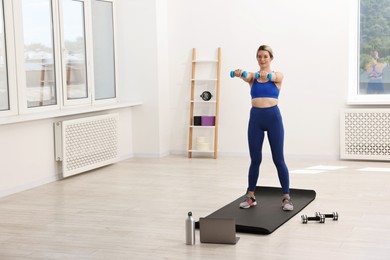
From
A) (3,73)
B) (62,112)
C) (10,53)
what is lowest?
(62,112)

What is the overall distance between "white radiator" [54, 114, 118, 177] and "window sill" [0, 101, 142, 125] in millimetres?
106

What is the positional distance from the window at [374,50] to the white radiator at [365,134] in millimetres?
308

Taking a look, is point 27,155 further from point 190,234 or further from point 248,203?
point 190,234

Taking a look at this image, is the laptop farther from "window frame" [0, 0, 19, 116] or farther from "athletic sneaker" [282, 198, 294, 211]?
"window frame" [0, 0, 19, 116]

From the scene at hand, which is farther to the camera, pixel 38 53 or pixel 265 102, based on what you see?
pixel 38 53

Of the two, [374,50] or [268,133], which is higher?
[374,50]

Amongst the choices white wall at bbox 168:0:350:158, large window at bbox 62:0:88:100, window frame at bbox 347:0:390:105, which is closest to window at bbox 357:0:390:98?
window frame at bbox 347:0:390:105

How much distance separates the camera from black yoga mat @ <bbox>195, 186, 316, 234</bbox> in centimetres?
467

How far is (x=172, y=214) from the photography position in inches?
207

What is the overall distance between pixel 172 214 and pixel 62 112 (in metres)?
2.16

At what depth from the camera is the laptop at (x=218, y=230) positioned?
14.1 ft

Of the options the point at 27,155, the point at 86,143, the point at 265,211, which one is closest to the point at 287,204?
the point at 265,211

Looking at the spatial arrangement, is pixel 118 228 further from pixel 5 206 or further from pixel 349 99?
pixel 349 99

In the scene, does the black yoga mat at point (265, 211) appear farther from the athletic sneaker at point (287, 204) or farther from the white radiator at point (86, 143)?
the white radiator at point (86, 143)
